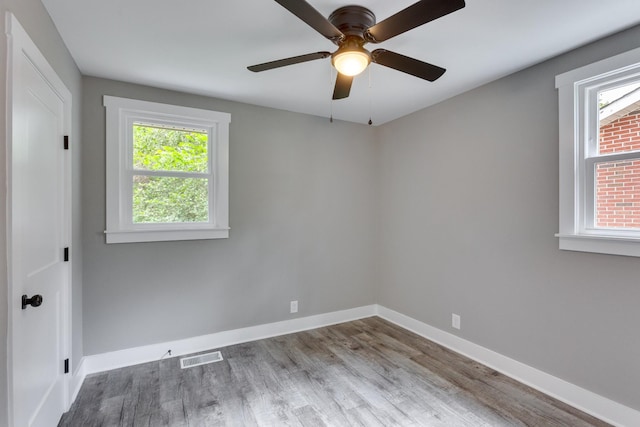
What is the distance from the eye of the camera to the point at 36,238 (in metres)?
1.65

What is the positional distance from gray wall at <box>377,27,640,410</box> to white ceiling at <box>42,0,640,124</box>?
0.32 metres

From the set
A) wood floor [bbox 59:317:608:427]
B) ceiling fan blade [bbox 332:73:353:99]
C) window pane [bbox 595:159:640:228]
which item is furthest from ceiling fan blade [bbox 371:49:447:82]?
wood floor [bbox 59:317:608:427]

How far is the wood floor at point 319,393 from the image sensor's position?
203 centimetres

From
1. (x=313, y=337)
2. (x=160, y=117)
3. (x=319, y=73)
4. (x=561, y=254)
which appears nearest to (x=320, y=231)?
(x=313, y=337)

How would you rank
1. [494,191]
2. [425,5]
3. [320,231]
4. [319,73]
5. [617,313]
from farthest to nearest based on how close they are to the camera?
[320,231] → [494,191] → [319,73] → [617,313] → [425,5]

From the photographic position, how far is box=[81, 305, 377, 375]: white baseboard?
2635 millimetres

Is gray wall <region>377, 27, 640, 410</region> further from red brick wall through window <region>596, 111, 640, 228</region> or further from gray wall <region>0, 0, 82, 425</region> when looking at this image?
gray wall <region>0, 0, 82, 425</region>

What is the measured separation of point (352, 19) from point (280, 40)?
1.88ft

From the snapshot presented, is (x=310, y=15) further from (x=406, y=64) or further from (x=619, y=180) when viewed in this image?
(x=619, y=180)

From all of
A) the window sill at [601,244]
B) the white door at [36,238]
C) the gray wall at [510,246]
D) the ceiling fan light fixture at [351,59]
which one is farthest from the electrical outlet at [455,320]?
the white door at [36,238]

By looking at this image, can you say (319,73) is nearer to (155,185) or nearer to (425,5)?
(425,5)

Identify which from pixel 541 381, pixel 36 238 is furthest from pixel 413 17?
pixel 541 381

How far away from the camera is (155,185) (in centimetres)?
286

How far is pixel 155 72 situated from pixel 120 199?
113 centimetres
